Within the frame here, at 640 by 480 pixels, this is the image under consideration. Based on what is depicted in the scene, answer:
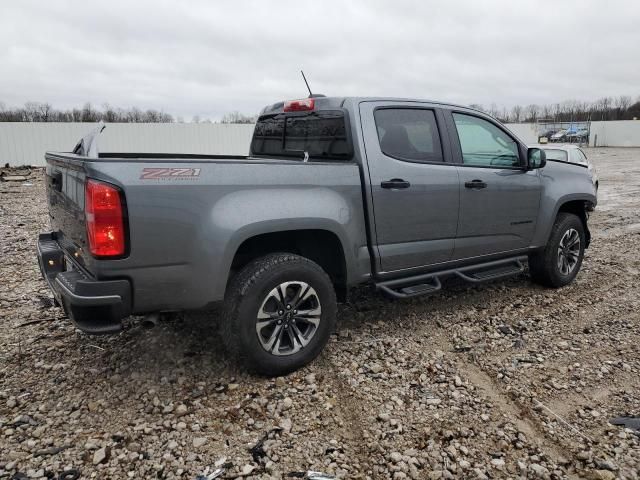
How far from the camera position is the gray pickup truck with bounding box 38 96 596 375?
2.78 m

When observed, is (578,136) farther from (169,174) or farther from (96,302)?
(96,302)

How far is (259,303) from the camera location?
10.4ft

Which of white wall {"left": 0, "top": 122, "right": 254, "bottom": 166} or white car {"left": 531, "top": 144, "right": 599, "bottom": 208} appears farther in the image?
white wall {"left": 0, "top": 122, "right": 254, "bottom": 166}

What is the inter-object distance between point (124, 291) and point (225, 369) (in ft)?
3.46

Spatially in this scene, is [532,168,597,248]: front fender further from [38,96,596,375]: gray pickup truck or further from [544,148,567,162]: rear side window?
[544,148,567,162]: rear side window

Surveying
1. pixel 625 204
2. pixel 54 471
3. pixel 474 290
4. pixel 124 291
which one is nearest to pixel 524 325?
pixel 474 290

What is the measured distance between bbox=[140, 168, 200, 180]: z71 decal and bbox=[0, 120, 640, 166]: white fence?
2107cm

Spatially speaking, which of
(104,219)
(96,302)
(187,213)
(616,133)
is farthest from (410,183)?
(616,133)

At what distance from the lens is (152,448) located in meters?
2.68

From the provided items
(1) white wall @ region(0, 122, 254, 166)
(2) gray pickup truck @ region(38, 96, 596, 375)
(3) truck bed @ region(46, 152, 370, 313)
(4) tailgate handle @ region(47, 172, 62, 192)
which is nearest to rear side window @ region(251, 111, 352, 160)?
(2) gray pickup truck @ region(38, 96, 596, 375)

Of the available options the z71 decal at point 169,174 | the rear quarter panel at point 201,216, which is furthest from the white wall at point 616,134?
the z71 decal at point 169,174

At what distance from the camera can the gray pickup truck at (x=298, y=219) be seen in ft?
9.12

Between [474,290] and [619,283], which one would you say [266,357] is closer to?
[474,290]

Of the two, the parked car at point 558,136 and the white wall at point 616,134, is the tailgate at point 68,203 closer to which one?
the parked car at point 558,136
